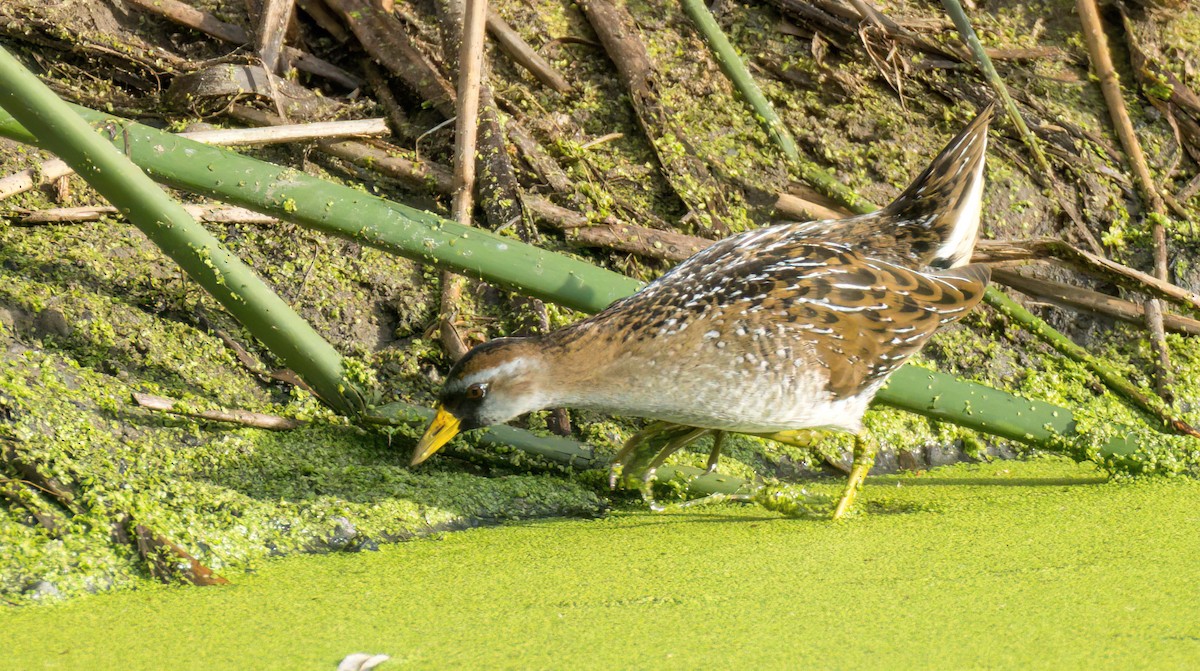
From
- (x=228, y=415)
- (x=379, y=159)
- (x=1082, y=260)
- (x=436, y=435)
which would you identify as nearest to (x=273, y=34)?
(x=379, y=159)

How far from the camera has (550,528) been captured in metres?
3.64

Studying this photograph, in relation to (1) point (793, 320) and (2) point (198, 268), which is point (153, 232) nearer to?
(2) point (198, 268)

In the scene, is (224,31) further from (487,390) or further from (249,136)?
(487,390)

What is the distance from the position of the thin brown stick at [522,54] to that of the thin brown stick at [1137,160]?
8.50 ft

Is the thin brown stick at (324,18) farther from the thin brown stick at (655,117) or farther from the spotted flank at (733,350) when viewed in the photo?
the spotted flank at (733,350)

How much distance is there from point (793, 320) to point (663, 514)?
30.9 inches

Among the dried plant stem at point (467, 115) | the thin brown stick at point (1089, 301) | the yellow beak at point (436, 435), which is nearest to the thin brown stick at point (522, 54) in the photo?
the dried plant stem at point (467, 115)

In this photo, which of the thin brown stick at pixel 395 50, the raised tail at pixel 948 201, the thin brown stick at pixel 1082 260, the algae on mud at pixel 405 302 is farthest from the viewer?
the thin brown stick at pixel 395 50

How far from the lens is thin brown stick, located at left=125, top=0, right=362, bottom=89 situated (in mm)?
4930

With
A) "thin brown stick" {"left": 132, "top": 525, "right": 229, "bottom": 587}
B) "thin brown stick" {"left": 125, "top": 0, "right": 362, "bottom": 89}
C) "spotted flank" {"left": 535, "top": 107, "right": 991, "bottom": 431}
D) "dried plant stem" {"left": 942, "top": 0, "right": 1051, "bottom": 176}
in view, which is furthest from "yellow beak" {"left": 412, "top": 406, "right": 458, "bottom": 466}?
"dried plant stem" {"left": 942, "top": 0, "right": 1051, "bottom": 176}

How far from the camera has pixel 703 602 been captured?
2971mm

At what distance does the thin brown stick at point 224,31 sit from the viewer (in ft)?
16.2

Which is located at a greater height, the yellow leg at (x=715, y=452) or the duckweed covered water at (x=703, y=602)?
the yellow leg at (x=715, y=452)

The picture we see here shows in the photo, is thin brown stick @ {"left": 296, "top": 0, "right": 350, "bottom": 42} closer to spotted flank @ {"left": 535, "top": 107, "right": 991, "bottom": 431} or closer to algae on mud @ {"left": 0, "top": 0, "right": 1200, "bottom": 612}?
algae on mud @ {"left": 0, "top": 0, "right": 1200, "bottom": 612}
